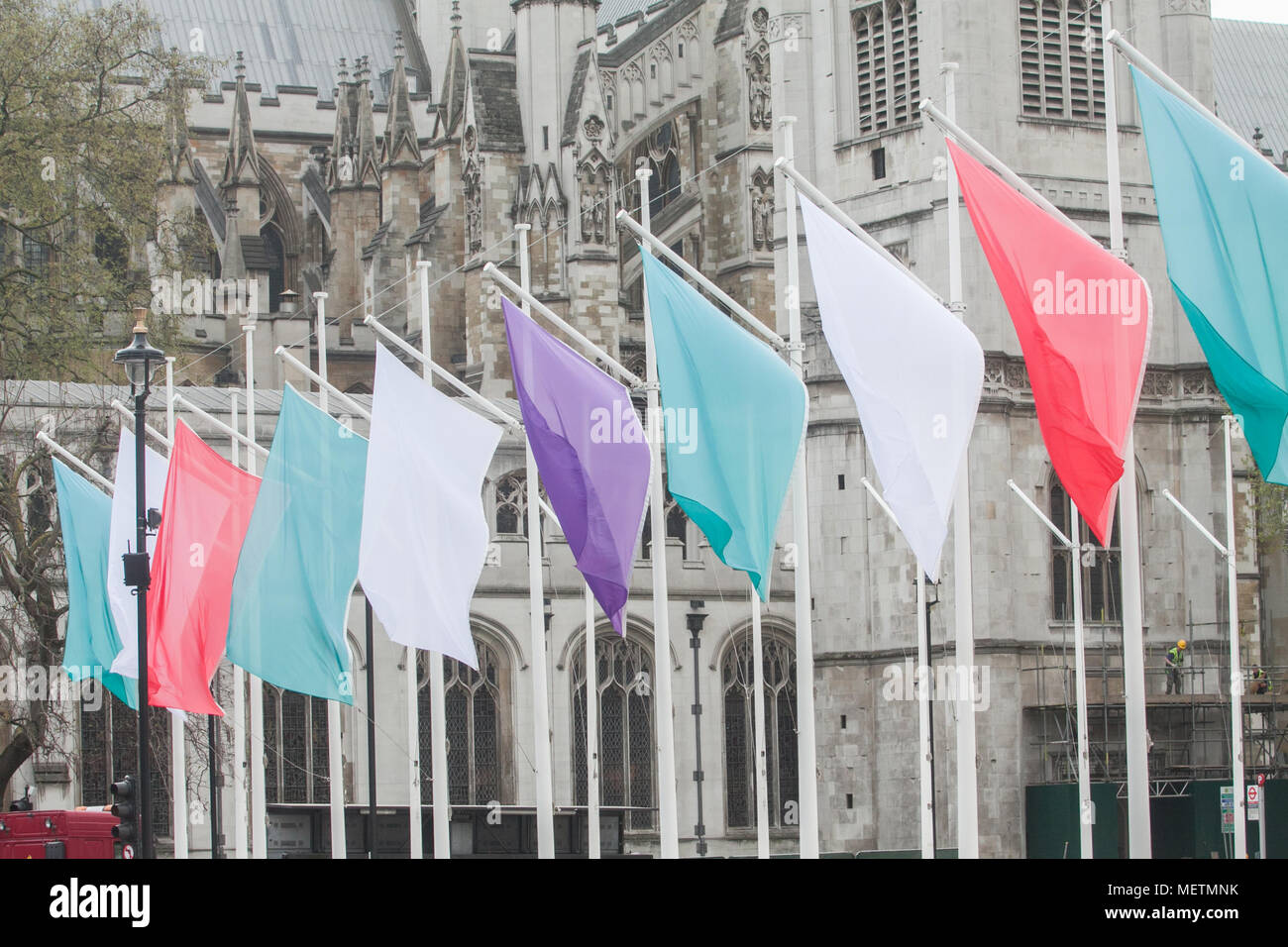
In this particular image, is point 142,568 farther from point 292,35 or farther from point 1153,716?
point 292,35

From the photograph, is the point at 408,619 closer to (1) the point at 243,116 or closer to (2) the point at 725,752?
(2) the point at 725,752

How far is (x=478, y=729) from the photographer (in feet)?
149

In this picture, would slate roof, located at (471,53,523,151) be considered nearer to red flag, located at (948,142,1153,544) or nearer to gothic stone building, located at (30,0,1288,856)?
gothic stone building, located at (30,0,1288,856)

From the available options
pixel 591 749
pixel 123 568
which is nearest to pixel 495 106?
pixel 591 749

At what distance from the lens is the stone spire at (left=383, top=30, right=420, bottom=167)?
58500mm

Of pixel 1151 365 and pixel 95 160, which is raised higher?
pixel 95 160

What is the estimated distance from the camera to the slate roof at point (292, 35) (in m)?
68.7

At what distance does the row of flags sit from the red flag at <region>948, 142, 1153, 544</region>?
0.06ft

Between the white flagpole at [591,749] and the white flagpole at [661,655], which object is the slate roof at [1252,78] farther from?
the white flagpole at [661,655]

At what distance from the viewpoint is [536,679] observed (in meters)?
27.7

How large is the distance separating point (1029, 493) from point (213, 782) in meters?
19.8

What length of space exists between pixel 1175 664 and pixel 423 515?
76.3 ft
